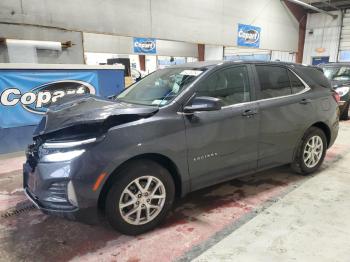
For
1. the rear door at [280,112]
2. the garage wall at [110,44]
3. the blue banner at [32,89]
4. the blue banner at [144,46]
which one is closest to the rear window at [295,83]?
the rear door at [280,112]

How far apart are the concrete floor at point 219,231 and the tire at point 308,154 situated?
0.24 metres

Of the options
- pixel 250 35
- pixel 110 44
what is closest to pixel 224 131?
pixel 250 35

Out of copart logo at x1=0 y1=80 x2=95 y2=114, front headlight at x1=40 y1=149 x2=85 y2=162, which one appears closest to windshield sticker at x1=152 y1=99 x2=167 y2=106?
front headlight at x1=40 y1=149 x2=85 y2=162

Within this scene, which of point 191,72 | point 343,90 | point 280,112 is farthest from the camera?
point 343,90

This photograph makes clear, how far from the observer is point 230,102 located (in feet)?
9.25

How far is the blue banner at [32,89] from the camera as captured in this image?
16.2 ft

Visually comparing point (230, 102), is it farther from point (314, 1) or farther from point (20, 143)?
point (314, 1)

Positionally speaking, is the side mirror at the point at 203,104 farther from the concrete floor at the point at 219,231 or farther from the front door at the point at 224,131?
the concrete floor at the point at 219,231

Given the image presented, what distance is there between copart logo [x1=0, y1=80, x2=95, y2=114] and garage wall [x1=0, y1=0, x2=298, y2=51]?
2.09 metres

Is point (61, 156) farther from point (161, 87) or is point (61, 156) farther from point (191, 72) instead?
point (191, 72)

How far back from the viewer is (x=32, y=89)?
5160 millimetres

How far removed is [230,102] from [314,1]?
1413 centimetres

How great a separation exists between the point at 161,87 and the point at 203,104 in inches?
23.3

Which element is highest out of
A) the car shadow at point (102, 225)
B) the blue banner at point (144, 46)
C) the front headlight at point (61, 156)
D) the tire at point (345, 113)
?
the blue banner at point (144, 46)
